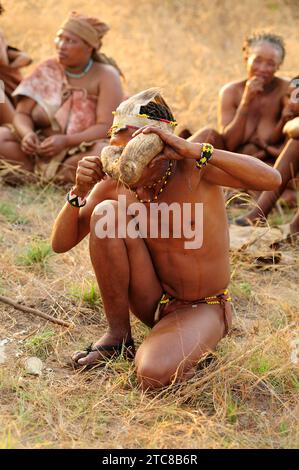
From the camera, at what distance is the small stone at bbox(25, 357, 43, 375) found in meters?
2.96

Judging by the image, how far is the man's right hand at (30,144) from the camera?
537cm

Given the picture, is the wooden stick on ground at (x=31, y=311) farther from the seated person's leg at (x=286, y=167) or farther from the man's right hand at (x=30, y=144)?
the man's right hand at (x=30, y=144)

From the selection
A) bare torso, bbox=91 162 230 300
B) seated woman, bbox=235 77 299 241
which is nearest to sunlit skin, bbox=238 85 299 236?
seated woman, bbox=235 77 299 241

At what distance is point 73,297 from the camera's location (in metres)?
3.62

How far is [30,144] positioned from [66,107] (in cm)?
39

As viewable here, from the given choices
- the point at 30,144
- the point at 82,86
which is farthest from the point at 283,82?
the point at 30,144

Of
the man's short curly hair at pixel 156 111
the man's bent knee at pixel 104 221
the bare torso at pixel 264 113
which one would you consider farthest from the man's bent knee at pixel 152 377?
the bare torso at pixel 264 113

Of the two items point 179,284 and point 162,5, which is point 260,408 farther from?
point 162,5

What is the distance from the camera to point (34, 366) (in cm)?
299

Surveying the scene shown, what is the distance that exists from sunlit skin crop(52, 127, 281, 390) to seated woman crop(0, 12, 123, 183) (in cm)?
232

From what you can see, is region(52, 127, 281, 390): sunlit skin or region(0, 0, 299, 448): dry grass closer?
region(0, 0, 299, 448): dry grass

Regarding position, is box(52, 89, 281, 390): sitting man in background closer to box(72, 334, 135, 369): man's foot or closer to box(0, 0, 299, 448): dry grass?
box(72, 334, 135, 369): man's foot

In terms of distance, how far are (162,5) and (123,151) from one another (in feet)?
23.4
